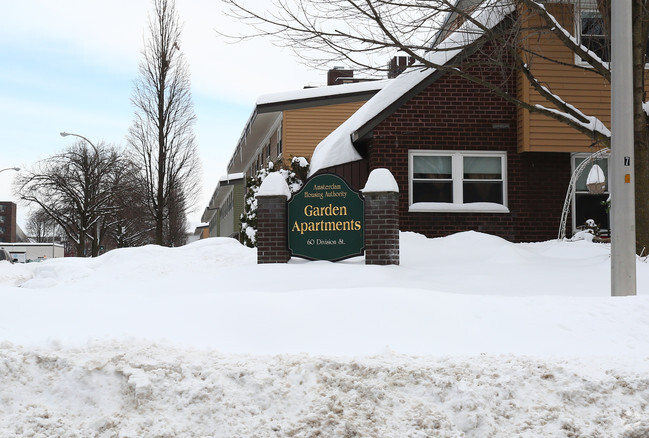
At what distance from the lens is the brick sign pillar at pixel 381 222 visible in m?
12.1

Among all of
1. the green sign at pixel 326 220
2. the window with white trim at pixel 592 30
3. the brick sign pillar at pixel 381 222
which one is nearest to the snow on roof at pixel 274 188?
the green sign at pixel 326 220

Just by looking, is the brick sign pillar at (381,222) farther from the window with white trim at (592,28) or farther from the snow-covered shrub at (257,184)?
the window with white trim at (592,28)

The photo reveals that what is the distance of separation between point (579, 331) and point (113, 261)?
11435mm

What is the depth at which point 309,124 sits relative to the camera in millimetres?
25625

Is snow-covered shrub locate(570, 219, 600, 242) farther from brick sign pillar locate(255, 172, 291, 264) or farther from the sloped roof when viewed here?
the sloped roof

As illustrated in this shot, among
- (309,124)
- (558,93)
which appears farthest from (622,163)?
(309,124)

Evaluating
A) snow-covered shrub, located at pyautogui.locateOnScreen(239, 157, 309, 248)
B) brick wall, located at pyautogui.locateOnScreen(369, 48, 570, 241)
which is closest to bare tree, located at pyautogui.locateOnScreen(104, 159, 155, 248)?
snow-covered shrub, located at pyautogui.locateOnScreen(239, 157, 309, 248)

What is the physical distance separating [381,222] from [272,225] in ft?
6.53

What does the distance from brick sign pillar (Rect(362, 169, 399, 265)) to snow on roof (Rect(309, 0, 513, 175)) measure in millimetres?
3518

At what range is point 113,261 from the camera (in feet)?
51.1

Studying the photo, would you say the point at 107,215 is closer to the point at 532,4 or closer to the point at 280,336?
the point at 532,4

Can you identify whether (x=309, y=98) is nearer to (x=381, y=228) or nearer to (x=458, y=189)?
(x=458, y=189)

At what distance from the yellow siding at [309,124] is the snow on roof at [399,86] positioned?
659cm

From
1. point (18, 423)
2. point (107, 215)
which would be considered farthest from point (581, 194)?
point (107, 215)
